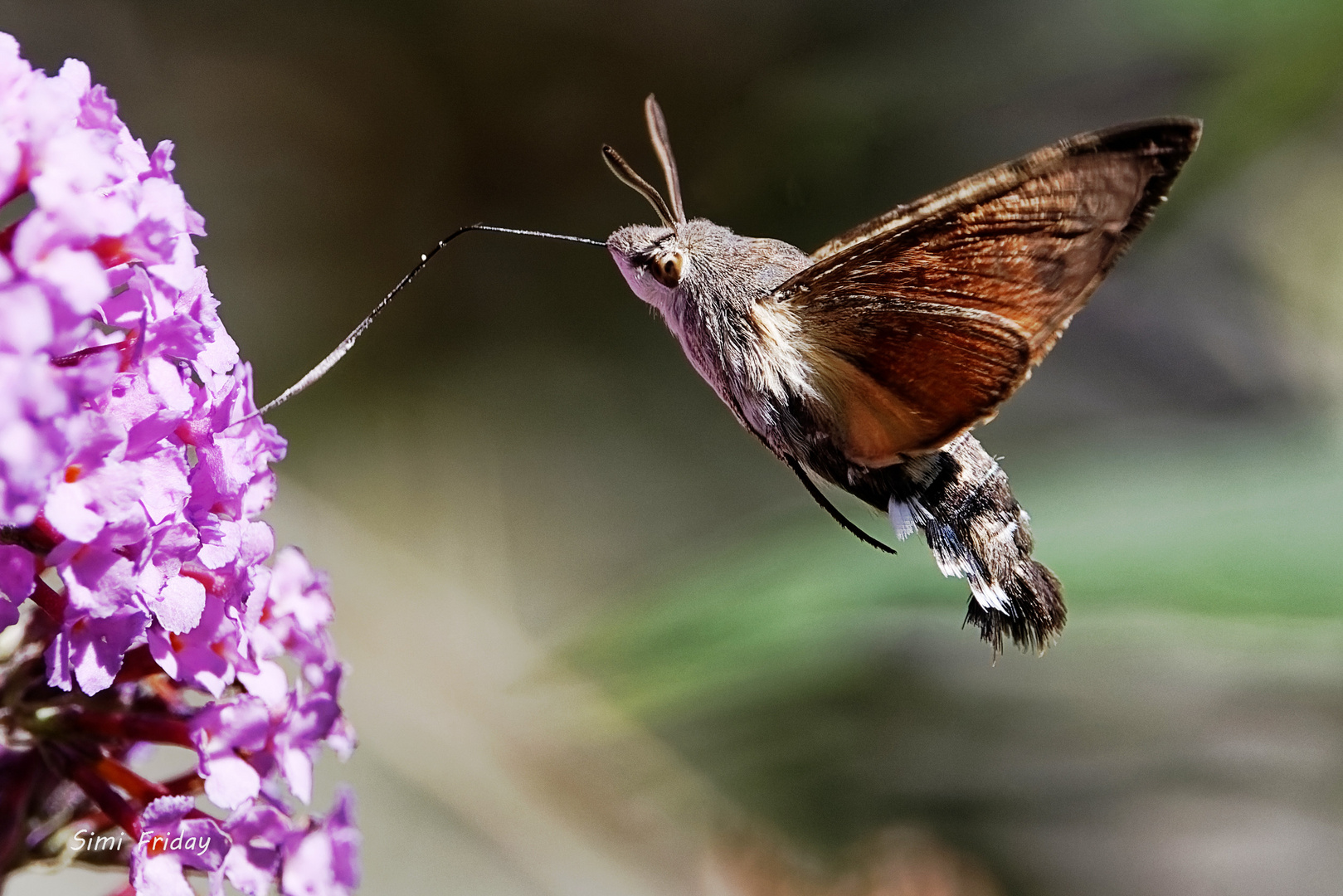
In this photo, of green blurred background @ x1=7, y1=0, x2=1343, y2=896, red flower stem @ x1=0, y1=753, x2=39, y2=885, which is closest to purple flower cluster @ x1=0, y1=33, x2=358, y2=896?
red flower stem @ x1=0, y1=753, x2=39, y2=885

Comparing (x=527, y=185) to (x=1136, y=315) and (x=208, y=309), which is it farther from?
(x=208, y=309)

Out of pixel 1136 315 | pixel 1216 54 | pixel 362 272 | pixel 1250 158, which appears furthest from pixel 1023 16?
pixel 362 272

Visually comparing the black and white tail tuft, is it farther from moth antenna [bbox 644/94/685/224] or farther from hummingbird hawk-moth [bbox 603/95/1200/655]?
moth antenna [bbox 644/94/685/224]

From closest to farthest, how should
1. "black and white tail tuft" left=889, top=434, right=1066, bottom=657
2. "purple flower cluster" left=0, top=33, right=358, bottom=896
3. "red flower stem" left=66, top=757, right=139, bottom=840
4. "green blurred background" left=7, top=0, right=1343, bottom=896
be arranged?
"purple flower cluster" left=0, top=33, right=358, bottom=896
"red flower stem" left=66, top=757, right=139, bottom=840
"black and white tail tuft" left=889, top=434, right=1066, bottom=657
"green blurred background" left=7, top=0, right=1343, bottom=896

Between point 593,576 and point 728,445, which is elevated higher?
point 728,445

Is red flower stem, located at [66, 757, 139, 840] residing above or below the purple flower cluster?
below

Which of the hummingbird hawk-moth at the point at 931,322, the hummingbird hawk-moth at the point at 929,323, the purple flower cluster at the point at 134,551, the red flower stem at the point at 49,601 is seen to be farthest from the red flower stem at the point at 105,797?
the hummingbird hawk-moth at the point at 931,322
